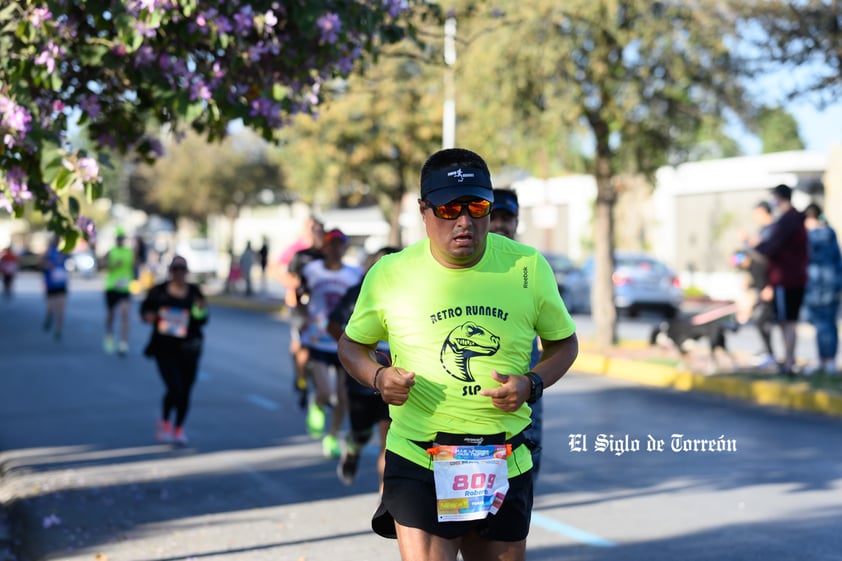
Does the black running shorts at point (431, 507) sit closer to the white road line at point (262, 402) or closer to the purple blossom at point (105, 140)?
the purple blossom at point (105, 140)

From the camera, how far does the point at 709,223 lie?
4534 cm

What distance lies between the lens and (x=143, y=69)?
7176 mm

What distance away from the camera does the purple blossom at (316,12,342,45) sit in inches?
294

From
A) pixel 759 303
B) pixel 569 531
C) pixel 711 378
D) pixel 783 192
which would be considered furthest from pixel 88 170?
pixel 759 303

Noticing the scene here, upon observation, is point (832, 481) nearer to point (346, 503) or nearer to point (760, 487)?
point (760, 487)

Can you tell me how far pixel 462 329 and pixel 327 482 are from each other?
217 inches

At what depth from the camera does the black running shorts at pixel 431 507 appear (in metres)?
3.90

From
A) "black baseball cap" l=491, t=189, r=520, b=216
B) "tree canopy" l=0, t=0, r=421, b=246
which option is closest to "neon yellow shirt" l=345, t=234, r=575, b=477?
"black baseball cap" l=491, t=189, r=520, b=216

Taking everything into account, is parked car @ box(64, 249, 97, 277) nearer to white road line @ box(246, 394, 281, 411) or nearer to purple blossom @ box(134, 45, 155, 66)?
white road line @ box(246, 394, 281, 411)

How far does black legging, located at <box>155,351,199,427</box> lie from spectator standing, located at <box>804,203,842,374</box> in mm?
6736

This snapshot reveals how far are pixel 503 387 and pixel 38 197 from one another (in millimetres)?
3907

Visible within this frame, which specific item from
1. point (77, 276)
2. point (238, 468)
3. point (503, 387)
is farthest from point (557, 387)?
point (77, 276)

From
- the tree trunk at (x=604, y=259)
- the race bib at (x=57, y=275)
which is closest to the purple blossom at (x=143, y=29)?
the tree trunk at (x=604, y=259)

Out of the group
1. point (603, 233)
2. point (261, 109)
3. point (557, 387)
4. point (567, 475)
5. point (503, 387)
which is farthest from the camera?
point (603, 233)
